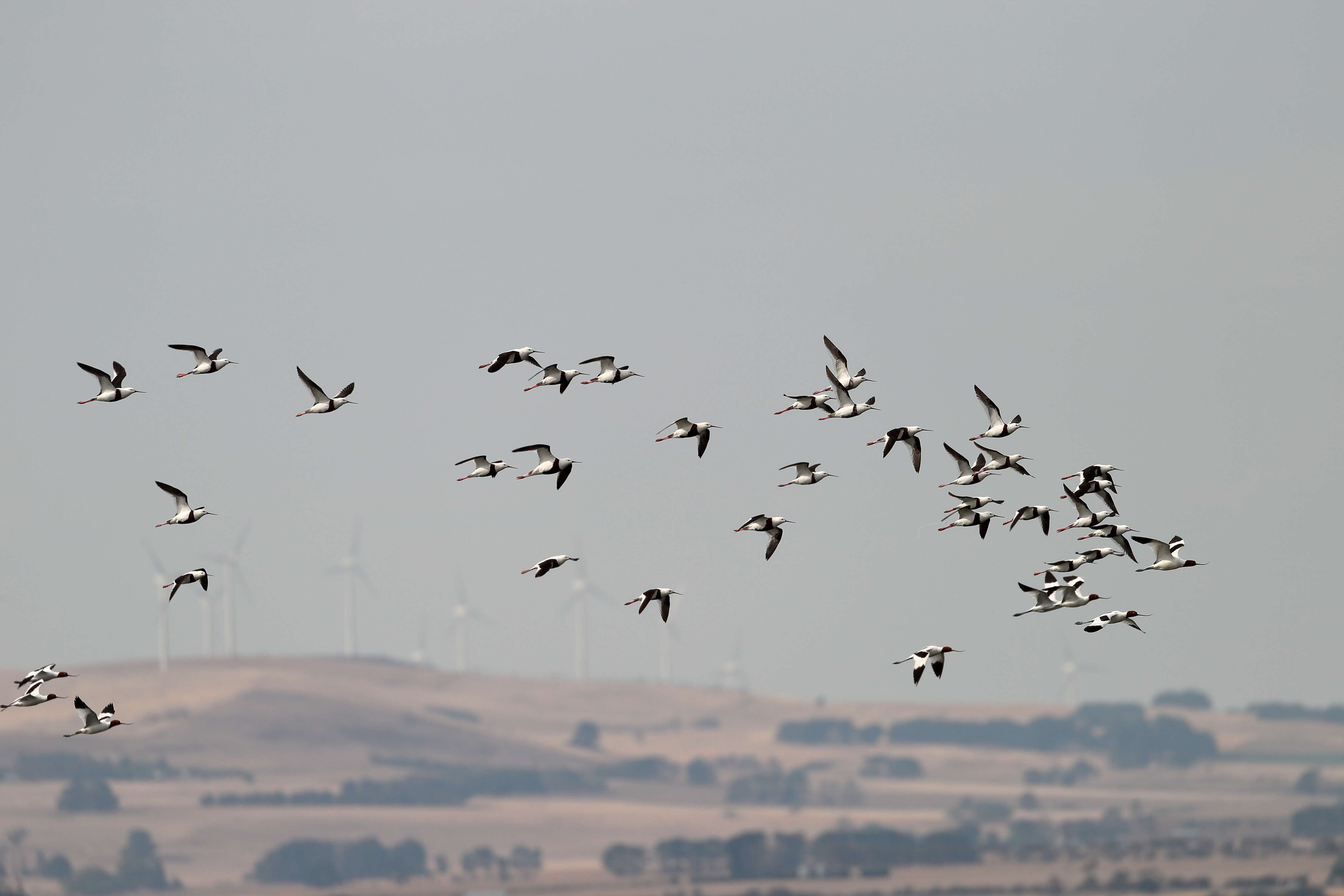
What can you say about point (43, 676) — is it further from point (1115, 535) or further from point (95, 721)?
point (1115, 535)

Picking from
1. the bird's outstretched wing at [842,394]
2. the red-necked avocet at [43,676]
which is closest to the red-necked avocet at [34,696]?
the red-necked avocet at [43,676]

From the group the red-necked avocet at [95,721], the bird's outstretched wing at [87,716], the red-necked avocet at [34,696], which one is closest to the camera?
the red-necked avocet at [34,696]

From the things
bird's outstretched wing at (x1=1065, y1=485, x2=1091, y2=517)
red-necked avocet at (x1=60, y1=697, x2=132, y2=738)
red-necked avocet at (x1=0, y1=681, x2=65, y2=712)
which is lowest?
red-necked avocet at (x1=60, y1=697, x2=132, y2=738)

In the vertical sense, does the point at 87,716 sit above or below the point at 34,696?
below

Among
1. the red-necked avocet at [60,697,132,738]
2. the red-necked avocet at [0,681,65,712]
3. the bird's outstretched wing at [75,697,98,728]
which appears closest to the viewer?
the red-necked avocet at [0,681,65,712]

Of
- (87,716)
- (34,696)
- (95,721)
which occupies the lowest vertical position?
(95,721)

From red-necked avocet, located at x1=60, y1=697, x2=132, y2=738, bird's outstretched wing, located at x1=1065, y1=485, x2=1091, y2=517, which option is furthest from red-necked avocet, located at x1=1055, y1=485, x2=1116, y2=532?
red-necked avocet, located at x1=60, y1=697, x2=132, y2=738

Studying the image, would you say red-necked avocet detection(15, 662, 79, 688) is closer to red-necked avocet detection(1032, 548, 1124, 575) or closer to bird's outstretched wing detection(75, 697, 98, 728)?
bird's outstretched wing detection(75, 697, 98, 728)

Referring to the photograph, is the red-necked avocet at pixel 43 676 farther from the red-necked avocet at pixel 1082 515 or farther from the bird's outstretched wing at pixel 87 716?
the red-necked avocet at pixel 1082 515

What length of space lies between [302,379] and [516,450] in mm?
12631

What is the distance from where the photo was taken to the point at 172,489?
11306cm

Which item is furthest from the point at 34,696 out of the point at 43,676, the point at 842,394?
the point at 842,394

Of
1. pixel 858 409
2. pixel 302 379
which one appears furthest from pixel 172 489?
pixel 858 409

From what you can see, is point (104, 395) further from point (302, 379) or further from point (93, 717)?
point (93, 717)
